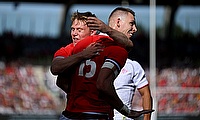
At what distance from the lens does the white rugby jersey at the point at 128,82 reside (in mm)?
6031

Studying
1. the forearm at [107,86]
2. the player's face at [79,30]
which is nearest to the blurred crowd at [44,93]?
the player's face at [79,30]

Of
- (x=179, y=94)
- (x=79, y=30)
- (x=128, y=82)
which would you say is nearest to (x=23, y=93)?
(x=179, y=94)

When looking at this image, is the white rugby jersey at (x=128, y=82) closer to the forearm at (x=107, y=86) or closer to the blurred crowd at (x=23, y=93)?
the forearm at (x=107, y=86)

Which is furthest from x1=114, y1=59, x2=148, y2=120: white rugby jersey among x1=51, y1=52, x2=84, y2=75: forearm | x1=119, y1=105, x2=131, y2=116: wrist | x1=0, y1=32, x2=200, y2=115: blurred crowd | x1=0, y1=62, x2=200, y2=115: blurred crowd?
x1=0, y1=62, x2=200, y2=115: blurred crowd

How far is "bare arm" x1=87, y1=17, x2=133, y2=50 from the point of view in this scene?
4.22m

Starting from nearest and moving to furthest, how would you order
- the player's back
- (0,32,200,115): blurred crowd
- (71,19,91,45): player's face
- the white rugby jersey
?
1. the player's back
2. (71,19,91,45): player's face
3. the white rugby jersey
4. (0,32,200,115): blurred crowd

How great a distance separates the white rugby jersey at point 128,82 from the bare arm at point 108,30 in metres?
1.58

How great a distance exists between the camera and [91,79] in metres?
4.29

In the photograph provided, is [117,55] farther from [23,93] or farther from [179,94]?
[23,93]

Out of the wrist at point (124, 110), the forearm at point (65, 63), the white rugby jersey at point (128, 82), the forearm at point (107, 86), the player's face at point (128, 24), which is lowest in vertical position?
the white rugby jersey at point (128, 82)

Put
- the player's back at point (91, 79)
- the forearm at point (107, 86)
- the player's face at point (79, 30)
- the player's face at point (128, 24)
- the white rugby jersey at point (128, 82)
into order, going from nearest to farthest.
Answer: the forearm at point (107, 86) < the player's back at point (91, 79) < the player's face at point (79, 30) < the player's face at point (128, 24) < the white rugby jersey at point (128, 82)

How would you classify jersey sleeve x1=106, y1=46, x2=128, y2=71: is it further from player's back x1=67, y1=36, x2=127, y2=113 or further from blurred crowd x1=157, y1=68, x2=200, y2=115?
blurred crowd x1=157, y1=68, x2=200, y2=115

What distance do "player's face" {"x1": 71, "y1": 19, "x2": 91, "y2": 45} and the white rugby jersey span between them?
1.58 meters

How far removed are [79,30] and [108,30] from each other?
28cm
